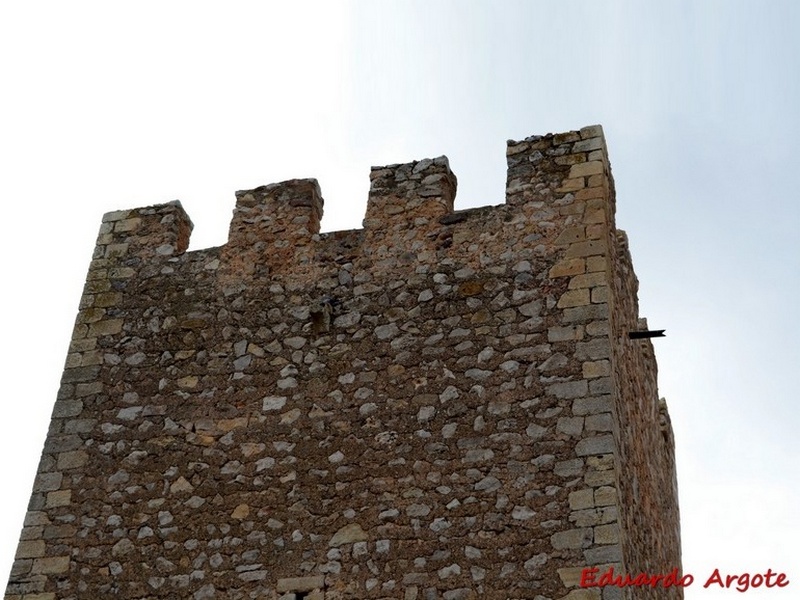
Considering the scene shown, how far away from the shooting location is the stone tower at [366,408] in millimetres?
7461

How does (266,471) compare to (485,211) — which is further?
(485,211)

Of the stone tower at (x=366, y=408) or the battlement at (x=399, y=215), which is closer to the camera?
the stone tower at (x=366, y=408)

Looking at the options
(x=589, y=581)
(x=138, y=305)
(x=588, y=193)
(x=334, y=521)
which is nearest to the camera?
(x=589, y=581)

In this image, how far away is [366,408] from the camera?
26.5 ft

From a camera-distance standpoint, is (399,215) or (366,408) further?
(399,215)

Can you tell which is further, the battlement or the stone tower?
the battlement

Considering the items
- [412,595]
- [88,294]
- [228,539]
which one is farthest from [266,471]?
[88,294]

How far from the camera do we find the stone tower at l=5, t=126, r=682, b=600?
7.46 metres

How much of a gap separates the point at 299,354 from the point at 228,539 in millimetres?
1413

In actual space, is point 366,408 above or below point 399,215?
below

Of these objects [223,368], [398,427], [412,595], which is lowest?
[412,595]

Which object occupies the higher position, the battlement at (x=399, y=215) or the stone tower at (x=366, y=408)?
the battlement at (x=399, y=215)

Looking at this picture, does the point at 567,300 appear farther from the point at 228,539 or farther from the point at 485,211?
the point at 228,539

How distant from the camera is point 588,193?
8461mm
